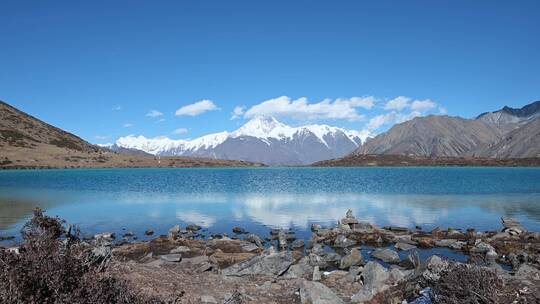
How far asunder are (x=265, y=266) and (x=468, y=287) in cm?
1473

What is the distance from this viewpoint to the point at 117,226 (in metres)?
46.9

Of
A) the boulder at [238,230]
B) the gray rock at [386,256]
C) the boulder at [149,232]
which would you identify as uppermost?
the gray rock at [386,256]

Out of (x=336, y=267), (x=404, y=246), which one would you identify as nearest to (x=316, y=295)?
(x=336, y=267)

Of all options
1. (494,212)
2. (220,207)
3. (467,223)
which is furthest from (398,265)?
(220,207)

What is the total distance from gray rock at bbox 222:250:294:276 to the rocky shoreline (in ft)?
0.19

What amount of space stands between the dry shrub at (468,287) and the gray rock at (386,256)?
18.7 m

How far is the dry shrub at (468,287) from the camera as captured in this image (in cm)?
1028

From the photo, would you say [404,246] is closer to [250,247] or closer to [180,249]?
[250,247]

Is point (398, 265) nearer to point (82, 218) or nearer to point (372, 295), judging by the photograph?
point (372, 295)

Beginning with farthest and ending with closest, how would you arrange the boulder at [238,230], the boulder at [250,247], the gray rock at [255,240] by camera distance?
the boulder at [238,230]
the gray rock at [255,240]
the boulder at [250,247]

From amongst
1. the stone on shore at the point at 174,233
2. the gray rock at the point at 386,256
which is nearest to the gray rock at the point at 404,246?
the gray rock at the point at 386,256

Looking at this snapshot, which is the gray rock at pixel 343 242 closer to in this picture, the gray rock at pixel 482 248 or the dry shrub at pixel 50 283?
the gray rock at pixel 482 248

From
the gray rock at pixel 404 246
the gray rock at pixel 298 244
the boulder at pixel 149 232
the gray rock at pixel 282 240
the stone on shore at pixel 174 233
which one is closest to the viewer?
the gray rock at pixel 404 246

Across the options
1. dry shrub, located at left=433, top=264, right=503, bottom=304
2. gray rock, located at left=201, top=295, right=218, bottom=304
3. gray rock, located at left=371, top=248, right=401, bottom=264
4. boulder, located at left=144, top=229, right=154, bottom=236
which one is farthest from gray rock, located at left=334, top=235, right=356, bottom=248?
dry shrub, located at left=433, top=264, right=503, bottom=304
